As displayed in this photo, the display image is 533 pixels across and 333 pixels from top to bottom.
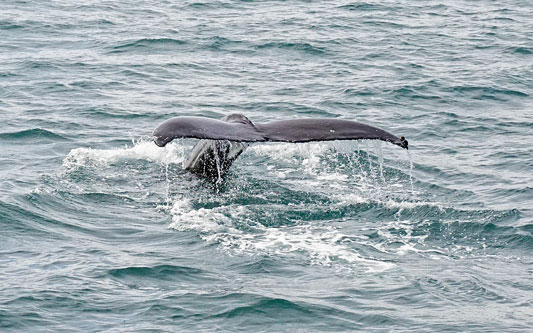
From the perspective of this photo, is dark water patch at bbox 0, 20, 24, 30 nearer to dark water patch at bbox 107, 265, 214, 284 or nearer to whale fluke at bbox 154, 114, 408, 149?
whale fluke at bbox 154, 114, 408, 149

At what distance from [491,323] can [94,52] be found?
53.6 ft

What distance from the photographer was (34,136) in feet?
57.0

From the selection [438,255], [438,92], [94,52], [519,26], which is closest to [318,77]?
[438,92]

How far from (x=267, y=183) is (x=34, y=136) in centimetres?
484

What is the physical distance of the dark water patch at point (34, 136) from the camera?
56.5ft

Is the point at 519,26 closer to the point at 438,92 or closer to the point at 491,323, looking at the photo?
the point at 438,92

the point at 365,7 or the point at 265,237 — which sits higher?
the point at 365,7

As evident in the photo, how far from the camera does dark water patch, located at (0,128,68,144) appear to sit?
1722 centimetres

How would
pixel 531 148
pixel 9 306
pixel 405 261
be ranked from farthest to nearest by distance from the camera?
pixel 531 148 → pixel 405 261 → pixel 9 306

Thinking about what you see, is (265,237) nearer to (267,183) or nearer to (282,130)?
(282,130)

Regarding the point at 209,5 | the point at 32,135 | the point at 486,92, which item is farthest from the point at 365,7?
the point at 32,135

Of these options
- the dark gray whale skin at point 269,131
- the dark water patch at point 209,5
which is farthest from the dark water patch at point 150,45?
the dark gray whale skin at point 269,131

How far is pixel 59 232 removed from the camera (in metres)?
12.4

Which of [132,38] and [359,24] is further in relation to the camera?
[359,24]
